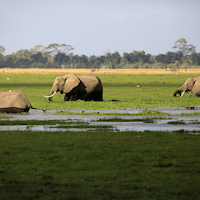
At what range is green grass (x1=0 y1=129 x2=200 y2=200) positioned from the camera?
26.1ft

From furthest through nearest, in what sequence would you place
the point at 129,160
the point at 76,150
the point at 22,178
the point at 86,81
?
the point at 86,81 → the point at 76,150 → the point at 129,160 → the point at 22,178

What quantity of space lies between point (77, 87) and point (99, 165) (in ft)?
71.5

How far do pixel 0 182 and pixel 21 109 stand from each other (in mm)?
13696

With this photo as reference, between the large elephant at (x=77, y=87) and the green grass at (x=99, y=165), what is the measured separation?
54.4ft

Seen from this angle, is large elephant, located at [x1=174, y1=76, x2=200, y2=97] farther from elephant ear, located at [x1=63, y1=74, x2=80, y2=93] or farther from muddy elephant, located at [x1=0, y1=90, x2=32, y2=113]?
muddy elephant, located at [x1=0, y1=90, x2=32, y2=113]

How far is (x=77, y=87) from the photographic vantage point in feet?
104

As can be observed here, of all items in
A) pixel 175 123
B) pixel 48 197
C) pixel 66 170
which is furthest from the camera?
pixel 175 123

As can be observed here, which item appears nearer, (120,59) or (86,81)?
(86,81)

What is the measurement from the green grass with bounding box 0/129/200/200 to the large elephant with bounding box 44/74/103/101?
16.6 meters

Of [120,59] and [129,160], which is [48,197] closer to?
[129,160]

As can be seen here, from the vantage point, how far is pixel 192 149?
1211 cm

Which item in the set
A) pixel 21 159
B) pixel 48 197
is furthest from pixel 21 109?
pixel 48 197

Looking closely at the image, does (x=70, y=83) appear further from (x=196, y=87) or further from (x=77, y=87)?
(x=196, y=87)

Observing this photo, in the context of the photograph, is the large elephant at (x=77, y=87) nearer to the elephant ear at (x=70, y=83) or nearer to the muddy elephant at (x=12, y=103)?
→ the elephant ear at (x=70, y=83)
